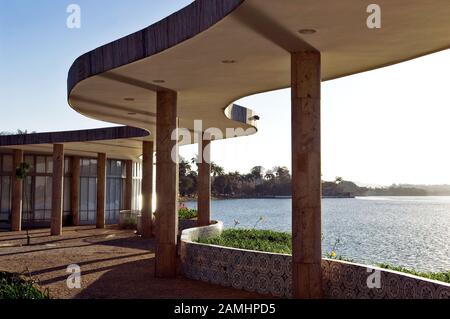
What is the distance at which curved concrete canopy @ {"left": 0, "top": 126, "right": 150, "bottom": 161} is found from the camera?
2781 cm

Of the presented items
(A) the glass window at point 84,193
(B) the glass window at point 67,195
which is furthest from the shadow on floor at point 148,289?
(A) the glass window at point 84,193

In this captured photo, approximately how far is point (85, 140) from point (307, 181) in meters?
19.6

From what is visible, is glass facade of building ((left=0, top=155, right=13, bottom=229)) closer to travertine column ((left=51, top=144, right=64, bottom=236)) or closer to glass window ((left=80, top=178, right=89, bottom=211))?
glass window ((left=80, top=178, right=89, bottom=211))

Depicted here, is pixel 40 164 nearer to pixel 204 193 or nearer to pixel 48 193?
pixel 48 193

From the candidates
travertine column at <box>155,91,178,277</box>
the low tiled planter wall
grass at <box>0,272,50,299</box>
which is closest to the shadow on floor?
the low tiled planter wall

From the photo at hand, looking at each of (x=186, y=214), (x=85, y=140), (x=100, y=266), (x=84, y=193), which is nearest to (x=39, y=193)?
(x=84, y=193)

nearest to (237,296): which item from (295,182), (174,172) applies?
(295,182)

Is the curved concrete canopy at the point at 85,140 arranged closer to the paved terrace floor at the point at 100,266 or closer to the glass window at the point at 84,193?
the paved terrace floor at the point at 100,266

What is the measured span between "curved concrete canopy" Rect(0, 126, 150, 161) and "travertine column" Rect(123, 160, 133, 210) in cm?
756

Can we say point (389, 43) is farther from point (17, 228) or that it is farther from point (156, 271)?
point (17, 228)

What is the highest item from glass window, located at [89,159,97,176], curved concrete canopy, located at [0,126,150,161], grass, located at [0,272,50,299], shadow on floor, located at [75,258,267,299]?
curved concrete canopy, located at [0,126,150,161]

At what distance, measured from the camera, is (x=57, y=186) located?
29359 millimetres

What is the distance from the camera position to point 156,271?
1587 cm
